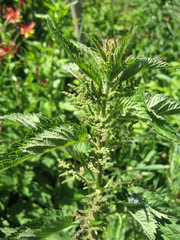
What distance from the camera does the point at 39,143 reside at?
750 millimetres

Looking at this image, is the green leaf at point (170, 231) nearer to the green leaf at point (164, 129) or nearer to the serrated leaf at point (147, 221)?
the serrated leaf at point (147, 221)

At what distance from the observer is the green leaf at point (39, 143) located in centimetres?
73

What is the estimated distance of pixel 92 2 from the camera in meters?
3.52

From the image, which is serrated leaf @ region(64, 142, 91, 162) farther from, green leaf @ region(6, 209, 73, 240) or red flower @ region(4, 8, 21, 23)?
red flower @ region(4, 8, 21, 23)

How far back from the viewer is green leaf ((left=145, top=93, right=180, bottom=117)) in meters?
0.79

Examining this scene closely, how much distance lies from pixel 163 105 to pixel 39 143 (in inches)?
17.2

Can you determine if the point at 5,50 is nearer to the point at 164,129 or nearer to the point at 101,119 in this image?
the point at 101,119

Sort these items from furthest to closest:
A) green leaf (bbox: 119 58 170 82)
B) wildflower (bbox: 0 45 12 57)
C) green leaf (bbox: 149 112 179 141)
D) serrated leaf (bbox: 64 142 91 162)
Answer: wildflower (bbox: 0 45 12 57) < serrated leaf (bbox: 64 142 91 162) < green leaf (bbox: 119 58 170 82) < green leaf (bbox: 149 112 179 141)

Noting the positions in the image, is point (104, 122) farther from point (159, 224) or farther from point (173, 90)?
point (173, 90)

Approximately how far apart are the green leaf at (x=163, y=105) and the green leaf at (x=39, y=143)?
0.88 feet

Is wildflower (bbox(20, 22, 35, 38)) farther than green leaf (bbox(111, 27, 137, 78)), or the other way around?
wildflower (bbox(20, 22, 35, 38))

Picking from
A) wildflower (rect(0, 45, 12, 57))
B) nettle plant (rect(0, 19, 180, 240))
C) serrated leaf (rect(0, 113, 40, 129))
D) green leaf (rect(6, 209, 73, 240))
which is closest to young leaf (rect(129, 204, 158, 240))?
nettle plant (rect(0, 19, 180, 240))

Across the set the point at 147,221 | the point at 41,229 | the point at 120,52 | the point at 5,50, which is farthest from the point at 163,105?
the point at 5,50

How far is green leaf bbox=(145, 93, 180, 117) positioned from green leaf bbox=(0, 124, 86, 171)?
0.88 ft
